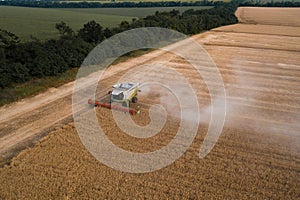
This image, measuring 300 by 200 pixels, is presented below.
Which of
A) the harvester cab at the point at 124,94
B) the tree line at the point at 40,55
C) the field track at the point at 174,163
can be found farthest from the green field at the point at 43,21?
the field track at the point at 174,163

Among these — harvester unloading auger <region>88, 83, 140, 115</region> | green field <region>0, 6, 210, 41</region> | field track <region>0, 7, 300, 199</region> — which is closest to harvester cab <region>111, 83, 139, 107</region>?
harvester unloading auger <region>88, 83, 140, 115</region>

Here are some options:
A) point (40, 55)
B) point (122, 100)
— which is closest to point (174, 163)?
point (122, 100)

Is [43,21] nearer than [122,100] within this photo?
No

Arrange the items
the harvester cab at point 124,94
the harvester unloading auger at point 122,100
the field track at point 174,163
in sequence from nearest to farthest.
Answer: the field track at point 174,163
the harvester unloading auger at point 122,100
the harvester cab at point 124,94

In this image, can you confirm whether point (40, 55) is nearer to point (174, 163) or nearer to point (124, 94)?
point (124, 94)

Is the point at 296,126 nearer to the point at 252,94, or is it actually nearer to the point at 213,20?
the point at 252,94

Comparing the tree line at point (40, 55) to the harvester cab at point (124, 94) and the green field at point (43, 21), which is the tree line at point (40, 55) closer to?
the harvester cab at point (124, 94)

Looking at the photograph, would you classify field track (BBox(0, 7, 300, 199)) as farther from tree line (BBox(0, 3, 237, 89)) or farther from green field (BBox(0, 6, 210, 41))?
green field (BBox(0, 6, 210, 41))

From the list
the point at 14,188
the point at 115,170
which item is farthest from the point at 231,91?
the point at 14,188
